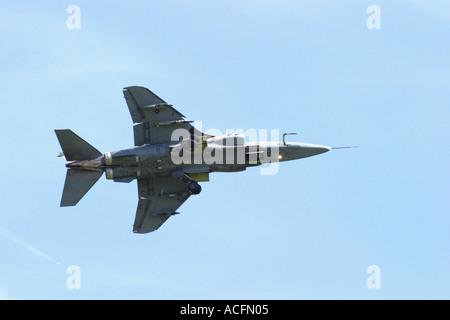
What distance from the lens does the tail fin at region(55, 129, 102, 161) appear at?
171 feet

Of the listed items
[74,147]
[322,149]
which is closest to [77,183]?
[74,147]

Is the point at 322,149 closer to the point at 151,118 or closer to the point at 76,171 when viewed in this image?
the point at 151,118

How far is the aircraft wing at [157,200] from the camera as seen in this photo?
55156 mm

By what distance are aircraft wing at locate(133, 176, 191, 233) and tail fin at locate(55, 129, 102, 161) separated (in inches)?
148

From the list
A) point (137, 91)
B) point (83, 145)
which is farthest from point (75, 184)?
point (137, 91)

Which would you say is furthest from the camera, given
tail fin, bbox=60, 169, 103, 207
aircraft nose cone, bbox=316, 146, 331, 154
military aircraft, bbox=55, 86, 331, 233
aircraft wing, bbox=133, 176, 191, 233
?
aircraft wing, bbox=133, 176, 191, 233

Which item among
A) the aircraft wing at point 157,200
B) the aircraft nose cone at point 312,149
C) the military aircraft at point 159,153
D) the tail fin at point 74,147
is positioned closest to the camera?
the tail fin at point 74,147

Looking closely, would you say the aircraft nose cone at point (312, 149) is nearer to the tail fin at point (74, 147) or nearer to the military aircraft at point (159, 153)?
the military aircraft at point (159, 153)

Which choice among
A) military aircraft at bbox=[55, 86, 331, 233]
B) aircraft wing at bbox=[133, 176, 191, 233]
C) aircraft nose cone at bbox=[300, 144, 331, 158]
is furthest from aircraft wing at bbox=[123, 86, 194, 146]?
aircraft nose cone at bbox=[300, 144, 331, 158]

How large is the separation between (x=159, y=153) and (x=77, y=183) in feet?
14.3

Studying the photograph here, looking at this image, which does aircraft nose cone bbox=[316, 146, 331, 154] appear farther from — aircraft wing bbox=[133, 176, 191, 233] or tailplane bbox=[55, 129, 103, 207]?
tailplane bbox=[55, 129, 103, 207]

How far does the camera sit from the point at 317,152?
54906mm

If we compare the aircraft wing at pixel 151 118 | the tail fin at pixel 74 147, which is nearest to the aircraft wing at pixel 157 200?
the aircraft wing at pixel 151 118

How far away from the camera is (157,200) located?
2181 inches
